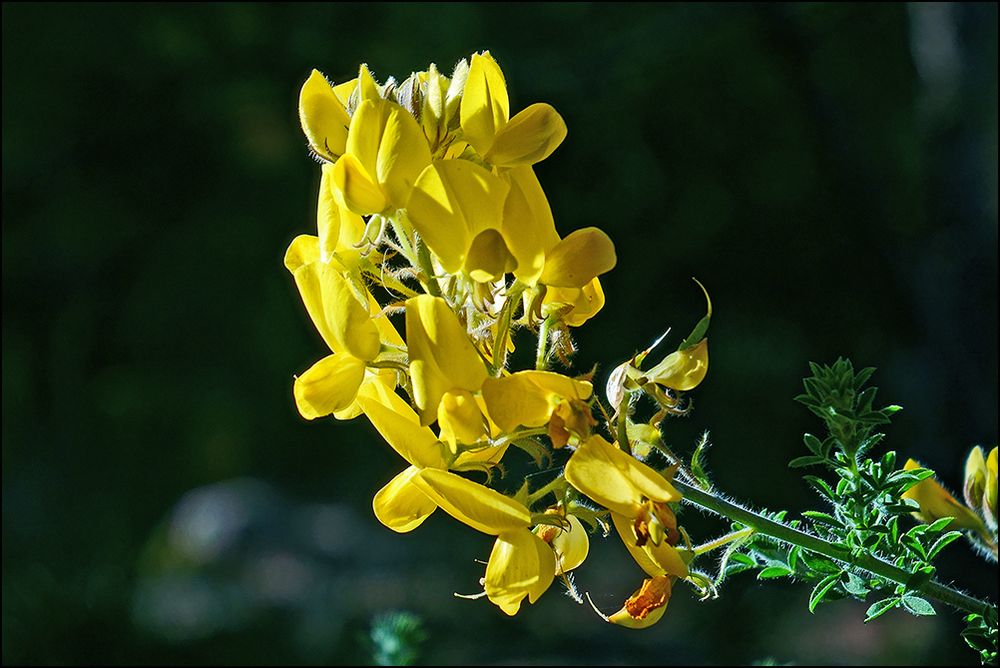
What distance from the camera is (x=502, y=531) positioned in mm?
574

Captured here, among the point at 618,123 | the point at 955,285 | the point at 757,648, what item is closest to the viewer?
the point at 757,648

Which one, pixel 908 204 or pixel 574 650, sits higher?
pixel 908 204

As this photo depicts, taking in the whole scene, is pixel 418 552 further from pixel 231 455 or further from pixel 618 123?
pixel 618 123

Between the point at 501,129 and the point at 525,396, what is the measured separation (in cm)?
14

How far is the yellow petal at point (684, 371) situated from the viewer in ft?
1.84

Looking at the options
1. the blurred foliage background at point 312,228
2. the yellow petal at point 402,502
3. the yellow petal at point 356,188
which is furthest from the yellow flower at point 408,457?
the blurred foliage background at point 312,228

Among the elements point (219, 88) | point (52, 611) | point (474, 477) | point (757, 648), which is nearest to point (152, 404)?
point (219, 88)

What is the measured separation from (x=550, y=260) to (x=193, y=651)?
173 cm

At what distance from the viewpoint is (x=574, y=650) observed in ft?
6.39

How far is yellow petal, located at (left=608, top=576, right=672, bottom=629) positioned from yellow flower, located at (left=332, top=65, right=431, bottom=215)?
0.23 metres

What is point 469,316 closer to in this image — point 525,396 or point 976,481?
point 525,396

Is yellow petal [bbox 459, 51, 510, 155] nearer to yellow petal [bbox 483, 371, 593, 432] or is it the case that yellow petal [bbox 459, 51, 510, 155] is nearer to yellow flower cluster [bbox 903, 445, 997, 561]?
yellow petal [bbox 483, 371, 593, 432]

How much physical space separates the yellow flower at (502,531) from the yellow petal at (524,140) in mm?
158

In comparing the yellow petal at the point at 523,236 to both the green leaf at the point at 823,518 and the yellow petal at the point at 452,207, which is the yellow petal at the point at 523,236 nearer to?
the yellow petal at the point at 452,207
